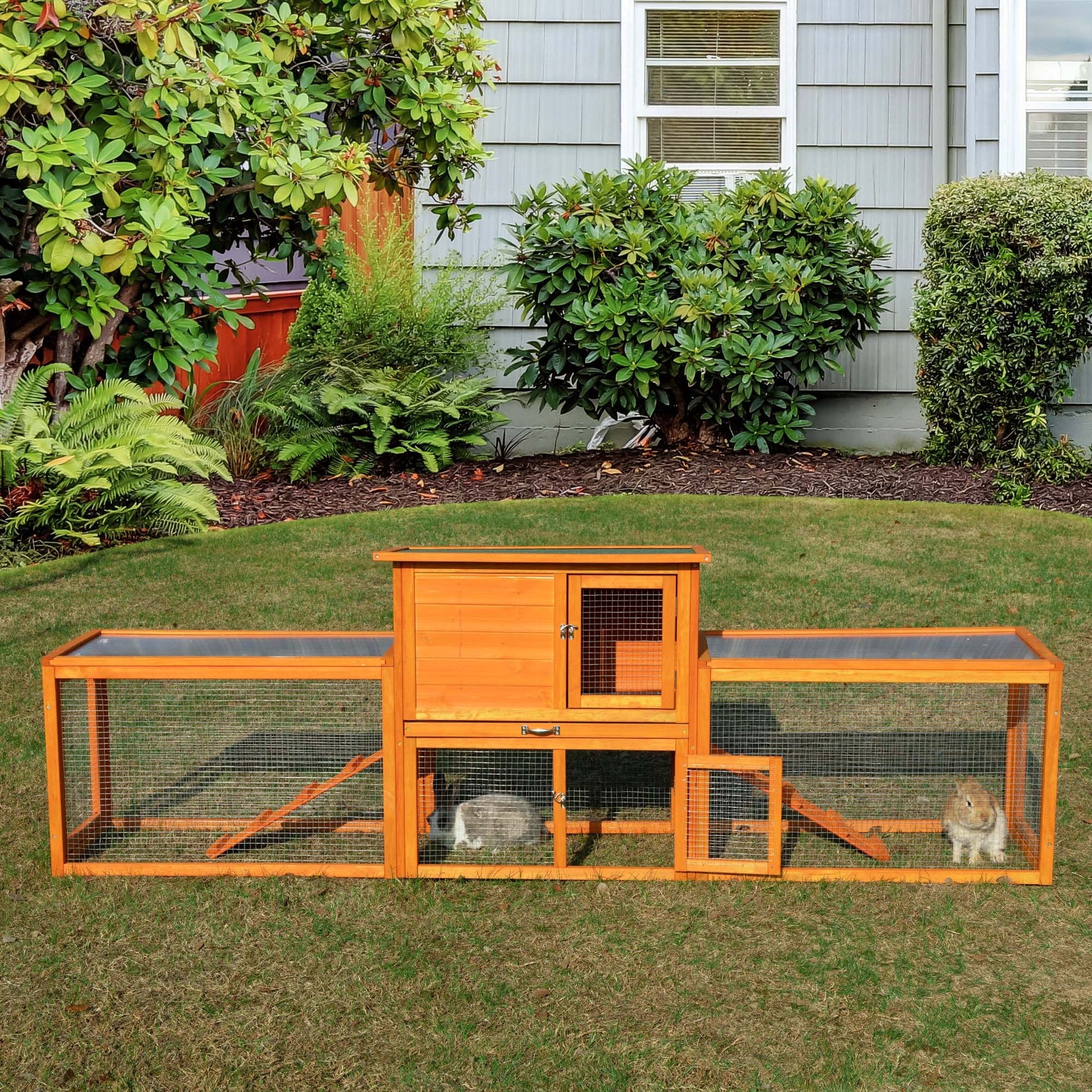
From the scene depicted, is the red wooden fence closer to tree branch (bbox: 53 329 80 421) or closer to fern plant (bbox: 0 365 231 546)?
tree branch (bbox: 53 329 80 421)

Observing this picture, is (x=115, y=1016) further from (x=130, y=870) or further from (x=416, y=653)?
(x=416, y=653)

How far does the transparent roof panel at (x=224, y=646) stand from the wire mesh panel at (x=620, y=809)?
854 mm

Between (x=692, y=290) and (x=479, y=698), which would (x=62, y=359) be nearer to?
(x=692, y=290)

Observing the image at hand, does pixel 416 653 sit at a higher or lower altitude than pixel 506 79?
lower

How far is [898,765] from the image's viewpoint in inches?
189

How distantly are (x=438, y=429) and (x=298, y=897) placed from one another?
5.60 m

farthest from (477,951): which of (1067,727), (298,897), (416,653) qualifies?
(1067,727)

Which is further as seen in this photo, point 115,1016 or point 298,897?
point 298,897

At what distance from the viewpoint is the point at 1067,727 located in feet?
16.8

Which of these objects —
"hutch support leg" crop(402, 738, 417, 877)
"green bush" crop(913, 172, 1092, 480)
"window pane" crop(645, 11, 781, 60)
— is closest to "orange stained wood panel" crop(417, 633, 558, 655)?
"hutch support leg" crop(402, 738, 417, 877)

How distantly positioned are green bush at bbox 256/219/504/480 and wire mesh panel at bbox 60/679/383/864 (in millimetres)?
3274

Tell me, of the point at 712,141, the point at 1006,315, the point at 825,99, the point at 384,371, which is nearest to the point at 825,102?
the point at 825,99

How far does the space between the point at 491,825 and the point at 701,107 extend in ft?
23.5

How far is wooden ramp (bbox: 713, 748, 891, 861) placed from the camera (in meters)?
4.07
